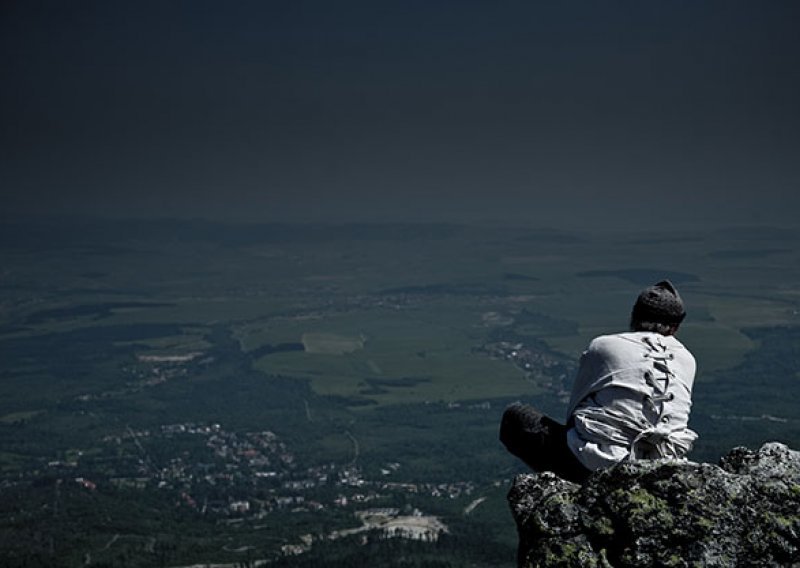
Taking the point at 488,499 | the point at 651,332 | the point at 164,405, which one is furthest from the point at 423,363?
the point at 651,332

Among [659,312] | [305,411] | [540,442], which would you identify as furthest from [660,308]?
[305,411]

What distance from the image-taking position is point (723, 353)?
484ft

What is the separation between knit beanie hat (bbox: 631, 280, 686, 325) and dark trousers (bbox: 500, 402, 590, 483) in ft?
3.16

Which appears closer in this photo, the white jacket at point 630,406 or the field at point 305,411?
the white jacket at point 630,406

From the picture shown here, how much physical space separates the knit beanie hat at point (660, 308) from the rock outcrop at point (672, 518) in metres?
1.34

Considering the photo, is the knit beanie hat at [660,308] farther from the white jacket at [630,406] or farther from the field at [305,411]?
the field at [305,411]

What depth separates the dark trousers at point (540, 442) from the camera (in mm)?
6488

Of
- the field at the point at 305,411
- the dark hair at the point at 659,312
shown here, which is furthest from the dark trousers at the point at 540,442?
the field at the point at 305,411

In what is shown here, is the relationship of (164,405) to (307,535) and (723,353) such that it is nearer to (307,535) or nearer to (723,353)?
(307,535)

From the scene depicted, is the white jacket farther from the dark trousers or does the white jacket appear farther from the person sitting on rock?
the dark trousers

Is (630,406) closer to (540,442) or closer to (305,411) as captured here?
(540,442)

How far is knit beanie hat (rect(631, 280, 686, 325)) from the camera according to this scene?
657 centimetres

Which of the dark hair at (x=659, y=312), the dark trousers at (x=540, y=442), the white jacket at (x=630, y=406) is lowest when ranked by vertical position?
the dark trousers at (x=540, y=442)

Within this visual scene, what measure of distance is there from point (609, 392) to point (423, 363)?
485 ft
